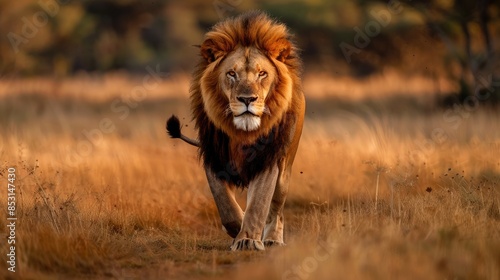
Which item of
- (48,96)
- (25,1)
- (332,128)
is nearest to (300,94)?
(332,128)

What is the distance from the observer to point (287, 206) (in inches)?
373

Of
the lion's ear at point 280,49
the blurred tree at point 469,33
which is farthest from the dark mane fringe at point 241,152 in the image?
the blurred tree at point 469,33

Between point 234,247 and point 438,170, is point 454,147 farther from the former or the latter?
point 234,247

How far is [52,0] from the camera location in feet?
107

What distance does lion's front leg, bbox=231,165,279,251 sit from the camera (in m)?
6.50

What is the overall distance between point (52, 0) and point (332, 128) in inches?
757
